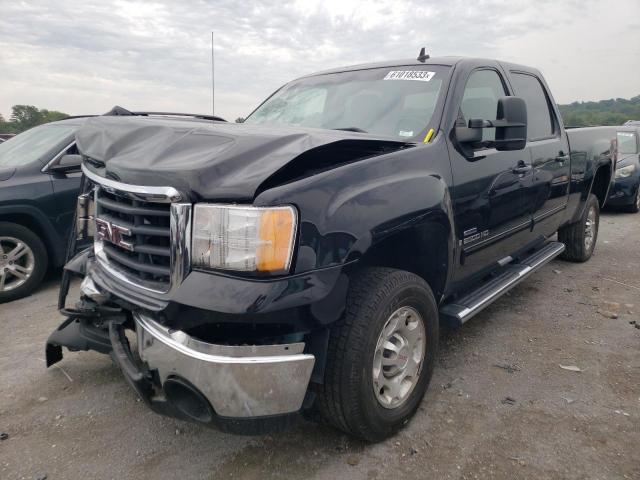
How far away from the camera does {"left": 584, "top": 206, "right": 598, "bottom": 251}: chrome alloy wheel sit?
18.4 ft

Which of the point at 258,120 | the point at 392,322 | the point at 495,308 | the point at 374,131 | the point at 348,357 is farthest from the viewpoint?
the point at 495,308

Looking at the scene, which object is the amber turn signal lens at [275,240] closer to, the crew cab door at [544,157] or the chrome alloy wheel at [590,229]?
the crew cab door at [544,157]

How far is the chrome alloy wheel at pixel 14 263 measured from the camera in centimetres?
453

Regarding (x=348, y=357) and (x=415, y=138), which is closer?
(x=348, y=357)

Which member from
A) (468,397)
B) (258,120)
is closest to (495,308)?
(468,397)

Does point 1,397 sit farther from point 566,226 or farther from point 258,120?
point 566,226

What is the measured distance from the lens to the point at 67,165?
482 centimetres

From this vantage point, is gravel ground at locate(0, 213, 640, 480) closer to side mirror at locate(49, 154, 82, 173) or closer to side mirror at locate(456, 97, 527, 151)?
side mirror at locate(456, 97, 527, 151)

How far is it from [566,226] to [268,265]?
4.64 metres

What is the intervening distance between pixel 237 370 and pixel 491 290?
2.13 metres

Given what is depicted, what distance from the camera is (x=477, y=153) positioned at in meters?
3.01

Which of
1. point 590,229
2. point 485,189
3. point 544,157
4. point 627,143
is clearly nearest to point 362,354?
point 485,189

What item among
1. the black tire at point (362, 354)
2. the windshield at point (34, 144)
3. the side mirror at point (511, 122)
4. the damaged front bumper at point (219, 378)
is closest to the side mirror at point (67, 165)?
the windshield at point (34, 144)

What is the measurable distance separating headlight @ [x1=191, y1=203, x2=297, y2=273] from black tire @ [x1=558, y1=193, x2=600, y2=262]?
457cm
